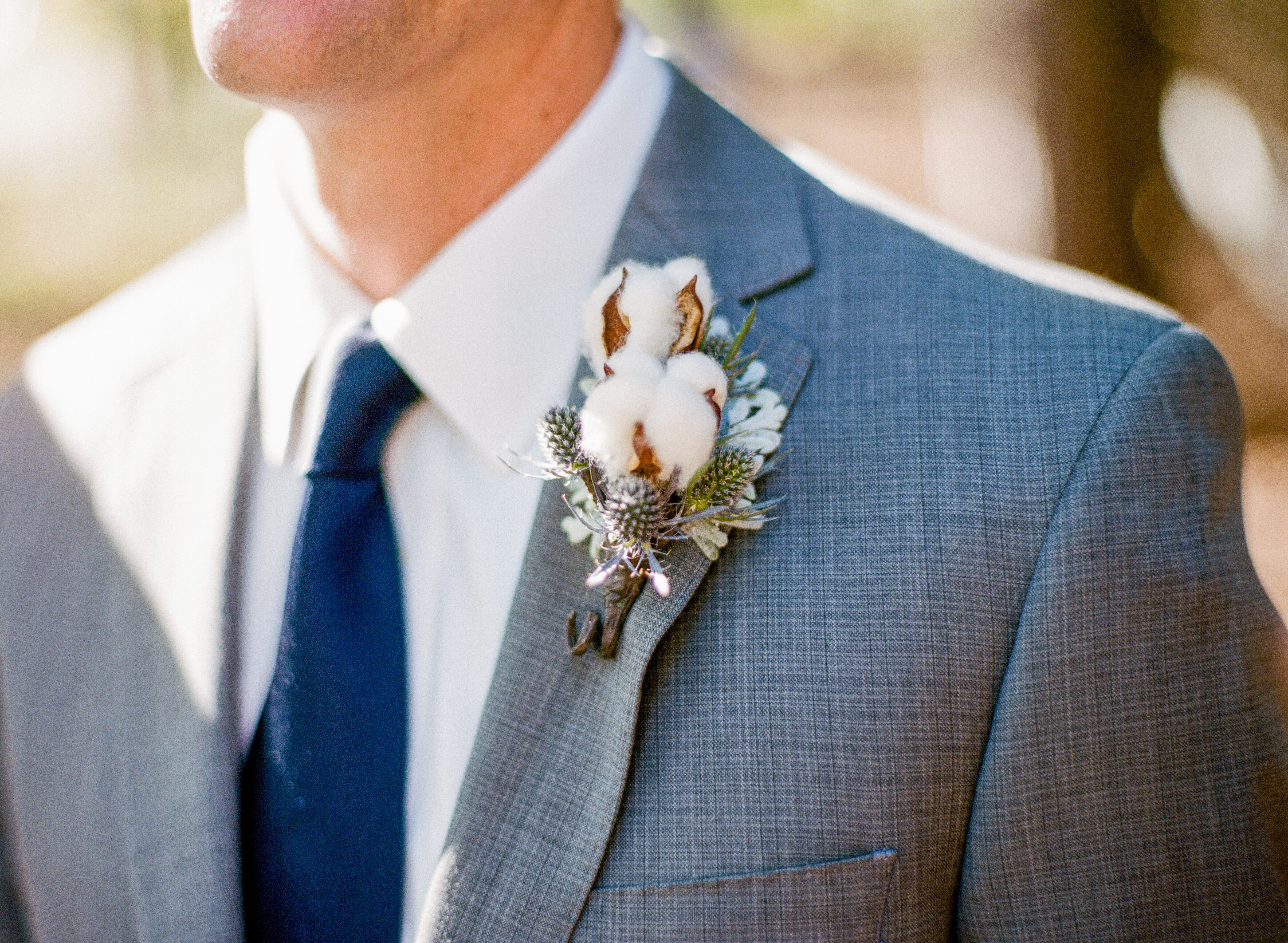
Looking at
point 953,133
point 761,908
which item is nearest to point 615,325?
point 761,908

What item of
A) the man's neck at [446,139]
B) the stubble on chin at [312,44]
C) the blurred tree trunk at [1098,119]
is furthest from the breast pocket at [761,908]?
the blurred tree trunk at [1098,119]

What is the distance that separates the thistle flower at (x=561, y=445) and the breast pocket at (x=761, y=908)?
1.62ft

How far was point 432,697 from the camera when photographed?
132 centimetres

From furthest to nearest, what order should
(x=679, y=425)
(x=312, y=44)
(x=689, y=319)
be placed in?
(x=312, y=44), (x=689, y=319), (x=679, y=425)

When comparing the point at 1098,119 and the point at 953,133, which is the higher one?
the point at 1098,119

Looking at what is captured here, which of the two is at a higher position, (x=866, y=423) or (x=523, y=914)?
(x=866, y=423)

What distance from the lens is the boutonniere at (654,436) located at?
1032 mm

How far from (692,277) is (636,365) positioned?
15cm

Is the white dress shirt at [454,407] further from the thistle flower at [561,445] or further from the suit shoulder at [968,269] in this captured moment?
the suit shoulder at [968,269]

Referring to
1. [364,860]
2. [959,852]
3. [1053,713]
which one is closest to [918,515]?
[1053,713]

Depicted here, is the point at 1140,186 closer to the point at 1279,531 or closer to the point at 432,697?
the point at 1279,531

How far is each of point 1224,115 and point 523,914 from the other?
5676mm

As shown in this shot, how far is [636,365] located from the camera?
1065 mm

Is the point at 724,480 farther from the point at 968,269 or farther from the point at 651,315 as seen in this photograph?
the point at 968,269
